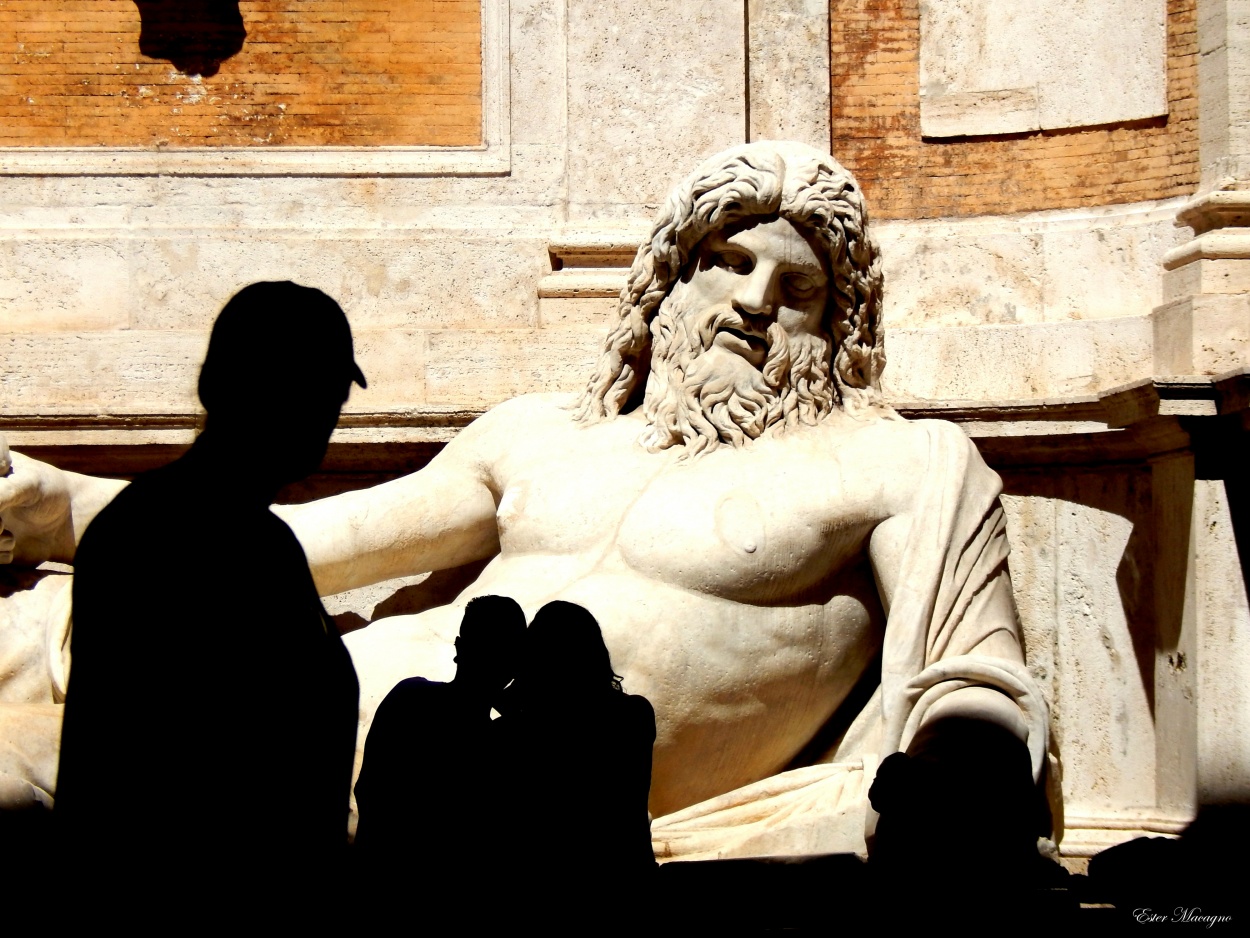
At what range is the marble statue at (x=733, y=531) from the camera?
3.84 meters

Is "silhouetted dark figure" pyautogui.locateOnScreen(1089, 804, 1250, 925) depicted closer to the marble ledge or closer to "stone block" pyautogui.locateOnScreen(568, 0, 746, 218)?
the marble ledge

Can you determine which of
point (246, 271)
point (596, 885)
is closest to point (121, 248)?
point (246, 271)

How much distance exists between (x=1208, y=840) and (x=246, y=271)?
3125mm

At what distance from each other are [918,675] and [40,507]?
204 centimetres

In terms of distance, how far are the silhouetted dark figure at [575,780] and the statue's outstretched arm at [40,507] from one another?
1.34m

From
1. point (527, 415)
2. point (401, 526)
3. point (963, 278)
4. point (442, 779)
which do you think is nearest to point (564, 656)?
point (442, 779)

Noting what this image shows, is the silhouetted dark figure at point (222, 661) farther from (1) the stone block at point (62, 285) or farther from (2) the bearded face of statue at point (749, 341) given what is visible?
(1) the stone block at point (62, 285)

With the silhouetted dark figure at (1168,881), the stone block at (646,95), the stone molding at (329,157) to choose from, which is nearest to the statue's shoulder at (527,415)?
the stone block at (646,95)

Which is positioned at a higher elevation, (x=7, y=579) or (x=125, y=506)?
(x=125, y=506)

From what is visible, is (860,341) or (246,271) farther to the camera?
(246,271)

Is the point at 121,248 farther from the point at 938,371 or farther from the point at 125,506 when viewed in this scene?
the point at 125,506

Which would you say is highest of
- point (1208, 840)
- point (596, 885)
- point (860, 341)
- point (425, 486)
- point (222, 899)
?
point (860, 341)

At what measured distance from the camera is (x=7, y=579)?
165 inches

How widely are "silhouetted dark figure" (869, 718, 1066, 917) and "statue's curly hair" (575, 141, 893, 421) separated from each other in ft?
3.70
